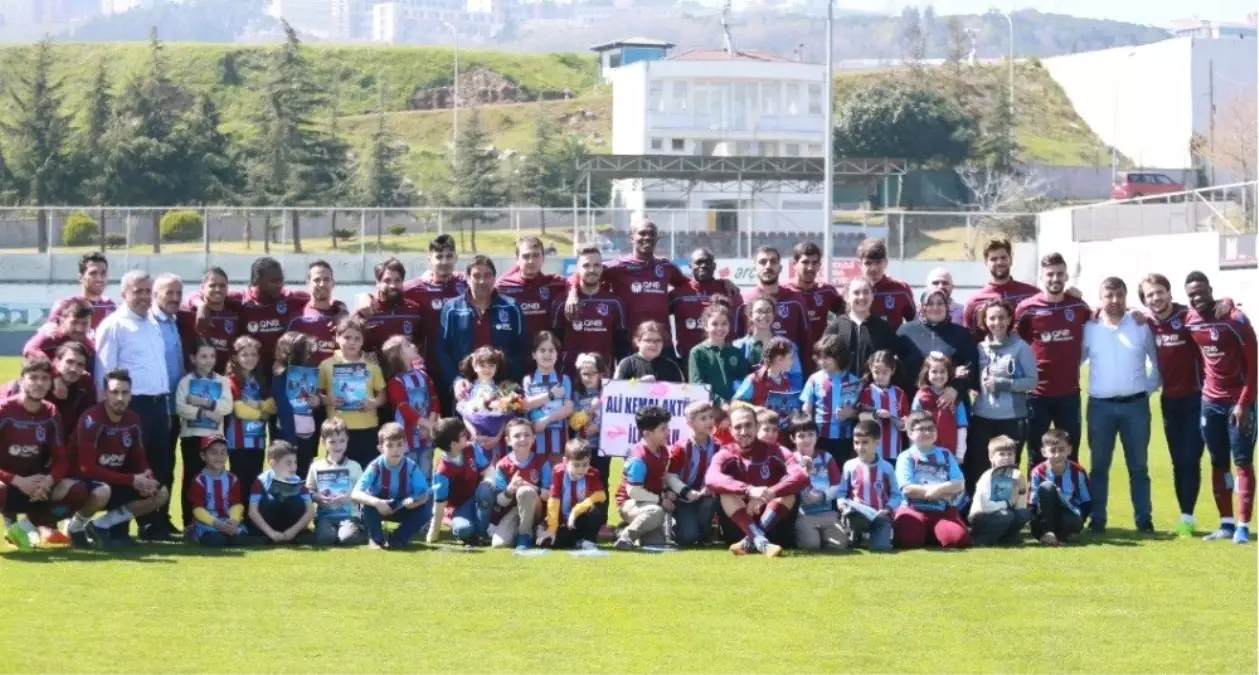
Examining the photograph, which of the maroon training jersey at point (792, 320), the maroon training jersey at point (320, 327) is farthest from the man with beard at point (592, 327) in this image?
the maroon training jersey at point (320, 327)

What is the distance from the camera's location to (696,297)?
12.4 metres

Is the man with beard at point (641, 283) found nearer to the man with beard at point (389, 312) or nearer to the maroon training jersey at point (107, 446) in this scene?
the man with beard at point (389, 312)

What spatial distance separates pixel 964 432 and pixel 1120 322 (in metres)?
1.36

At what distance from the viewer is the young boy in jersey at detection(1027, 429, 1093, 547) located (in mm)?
11398

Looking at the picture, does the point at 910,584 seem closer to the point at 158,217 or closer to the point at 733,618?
the point at 733,618

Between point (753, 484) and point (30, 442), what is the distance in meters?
4.48

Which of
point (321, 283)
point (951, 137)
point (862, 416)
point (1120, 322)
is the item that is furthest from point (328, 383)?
point (951, 137)

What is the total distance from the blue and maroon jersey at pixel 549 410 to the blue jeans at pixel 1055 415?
3182 mm

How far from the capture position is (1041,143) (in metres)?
103

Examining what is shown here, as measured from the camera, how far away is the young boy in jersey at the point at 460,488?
11180mm

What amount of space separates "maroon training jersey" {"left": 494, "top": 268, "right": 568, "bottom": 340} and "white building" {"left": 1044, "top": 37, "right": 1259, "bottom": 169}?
74538mm

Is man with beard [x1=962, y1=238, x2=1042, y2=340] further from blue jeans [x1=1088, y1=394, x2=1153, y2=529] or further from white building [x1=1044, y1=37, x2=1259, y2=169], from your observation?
white building [x1=1044, y1=37, x2=1259, y2=169]

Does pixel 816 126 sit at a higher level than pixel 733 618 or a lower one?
higher

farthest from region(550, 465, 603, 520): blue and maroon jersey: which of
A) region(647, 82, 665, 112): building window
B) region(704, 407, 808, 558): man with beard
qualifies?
region(647, 82, 665, 112): building window
